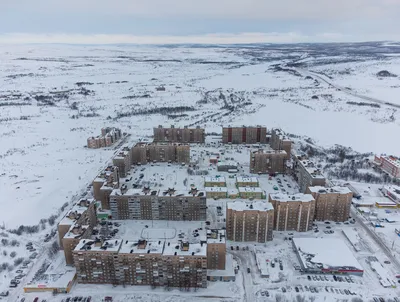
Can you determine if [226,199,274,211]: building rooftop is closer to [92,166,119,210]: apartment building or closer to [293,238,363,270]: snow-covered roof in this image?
[293,238,363,270]: snow-covered roof

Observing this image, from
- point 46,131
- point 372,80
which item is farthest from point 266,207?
point 372,80

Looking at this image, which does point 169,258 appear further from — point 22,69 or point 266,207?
point 22,69

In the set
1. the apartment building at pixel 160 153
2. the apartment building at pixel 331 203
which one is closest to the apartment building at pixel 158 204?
the apartment building at pixel 331 203

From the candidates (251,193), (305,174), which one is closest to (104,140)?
(251,193)

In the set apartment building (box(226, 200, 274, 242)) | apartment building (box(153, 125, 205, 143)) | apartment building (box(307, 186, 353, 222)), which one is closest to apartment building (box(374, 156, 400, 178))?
apartment building (box(307, 186, 353, 222))

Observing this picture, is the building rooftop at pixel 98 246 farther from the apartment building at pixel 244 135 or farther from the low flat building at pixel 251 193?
the apartment building at pixel 244 135

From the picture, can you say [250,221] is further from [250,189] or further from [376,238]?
[376,238]
